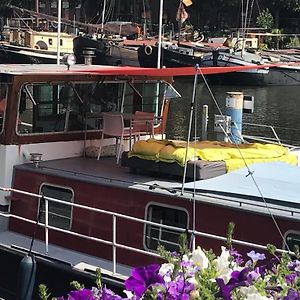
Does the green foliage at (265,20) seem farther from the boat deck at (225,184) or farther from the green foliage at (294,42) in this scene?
the boat deck at (225,184)

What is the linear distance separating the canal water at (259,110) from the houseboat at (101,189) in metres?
10.7

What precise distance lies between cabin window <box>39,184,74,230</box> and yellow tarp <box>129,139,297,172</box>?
40.6 inches

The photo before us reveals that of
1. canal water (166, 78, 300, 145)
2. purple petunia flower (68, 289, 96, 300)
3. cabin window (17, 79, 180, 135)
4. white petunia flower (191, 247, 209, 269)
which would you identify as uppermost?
cabin window (17, 79, 180, 135)

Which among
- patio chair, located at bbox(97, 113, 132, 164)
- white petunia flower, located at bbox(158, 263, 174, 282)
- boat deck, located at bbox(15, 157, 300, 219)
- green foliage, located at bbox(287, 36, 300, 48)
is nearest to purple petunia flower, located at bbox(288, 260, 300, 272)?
white petunia flower, located at bbox(158, 263, 174, 282)

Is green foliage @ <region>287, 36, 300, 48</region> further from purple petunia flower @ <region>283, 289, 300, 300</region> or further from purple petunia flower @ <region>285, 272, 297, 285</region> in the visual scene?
purple petunia flower @ <region>283, 289, 300, 300</region>

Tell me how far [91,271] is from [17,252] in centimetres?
124

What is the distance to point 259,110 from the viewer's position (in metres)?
38.3

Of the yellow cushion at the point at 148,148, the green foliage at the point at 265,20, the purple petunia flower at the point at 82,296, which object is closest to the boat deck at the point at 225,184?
the yellow cushion at the point at 148,148

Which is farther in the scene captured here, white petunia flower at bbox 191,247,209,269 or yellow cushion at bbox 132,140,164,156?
yellow cushion at bbox 132,140,164,156

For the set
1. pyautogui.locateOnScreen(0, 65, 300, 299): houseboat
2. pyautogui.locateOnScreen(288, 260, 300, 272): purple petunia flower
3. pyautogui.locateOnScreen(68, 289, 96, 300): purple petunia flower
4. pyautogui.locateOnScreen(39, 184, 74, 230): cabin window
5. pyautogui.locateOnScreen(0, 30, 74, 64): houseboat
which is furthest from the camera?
pyautogui.locateOnScreen(0, 30, 74, 64): houseboat

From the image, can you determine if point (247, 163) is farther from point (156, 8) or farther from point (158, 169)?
point (156, 8)

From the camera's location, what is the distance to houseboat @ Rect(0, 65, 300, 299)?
759cm

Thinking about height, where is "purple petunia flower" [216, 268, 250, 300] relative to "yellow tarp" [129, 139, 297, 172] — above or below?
above

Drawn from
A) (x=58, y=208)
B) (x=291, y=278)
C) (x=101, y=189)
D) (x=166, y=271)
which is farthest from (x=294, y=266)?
(x=58, y=208)
